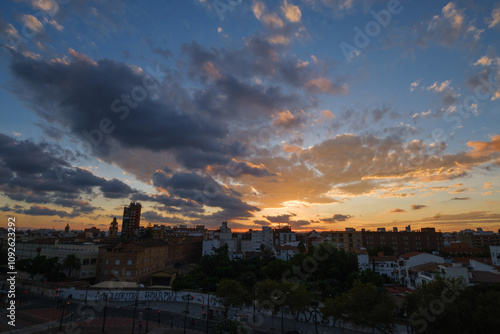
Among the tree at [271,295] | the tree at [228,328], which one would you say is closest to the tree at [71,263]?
the tree at [271,295]

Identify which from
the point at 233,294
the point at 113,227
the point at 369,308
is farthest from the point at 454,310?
the point at 113,227

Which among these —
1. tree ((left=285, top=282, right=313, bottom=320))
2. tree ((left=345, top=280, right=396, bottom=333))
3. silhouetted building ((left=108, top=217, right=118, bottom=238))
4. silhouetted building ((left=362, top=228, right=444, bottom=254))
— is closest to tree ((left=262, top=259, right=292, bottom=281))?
tree ((left=285, top=282, right=313, bottom=320))

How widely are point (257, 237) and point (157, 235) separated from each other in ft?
183

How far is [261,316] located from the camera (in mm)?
51688

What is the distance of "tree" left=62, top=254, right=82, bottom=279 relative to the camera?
68.1m

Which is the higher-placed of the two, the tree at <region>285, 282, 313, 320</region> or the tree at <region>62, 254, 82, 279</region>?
the tree at <region>62, 254, 82, 279</region>

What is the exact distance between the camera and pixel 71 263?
224ft

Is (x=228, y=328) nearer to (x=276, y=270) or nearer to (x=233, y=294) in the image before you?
(x=233, y=294)

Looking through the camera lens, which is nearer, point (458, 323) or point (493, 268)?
point (458, 323)

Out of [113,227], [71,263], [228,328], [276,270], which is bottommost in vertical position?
[228,328]

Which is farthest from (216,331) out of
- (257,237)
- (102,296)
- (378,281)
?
(257,237)

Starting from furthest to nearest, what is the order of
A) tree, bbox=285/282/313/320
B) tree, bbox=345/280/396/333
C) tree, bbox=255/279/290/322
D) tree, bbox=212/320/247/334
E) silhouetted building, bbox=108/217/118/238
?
1. silhouetted building, bbox=108/217/118/238
2. tree, bbox=255/279/290/322
3. tree, bbox=285/282/313/320
4. tree, bbox=345/280/396/333
5. tree, bbox=212/320/247/334

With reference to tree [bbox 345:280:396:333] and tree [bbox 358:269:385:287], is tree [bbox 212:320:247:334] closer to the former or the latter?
tree [bbox 345:280:396:333]

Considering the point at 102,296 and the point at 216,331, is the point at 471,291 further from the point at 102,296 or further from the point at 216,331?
the point at 102,296
